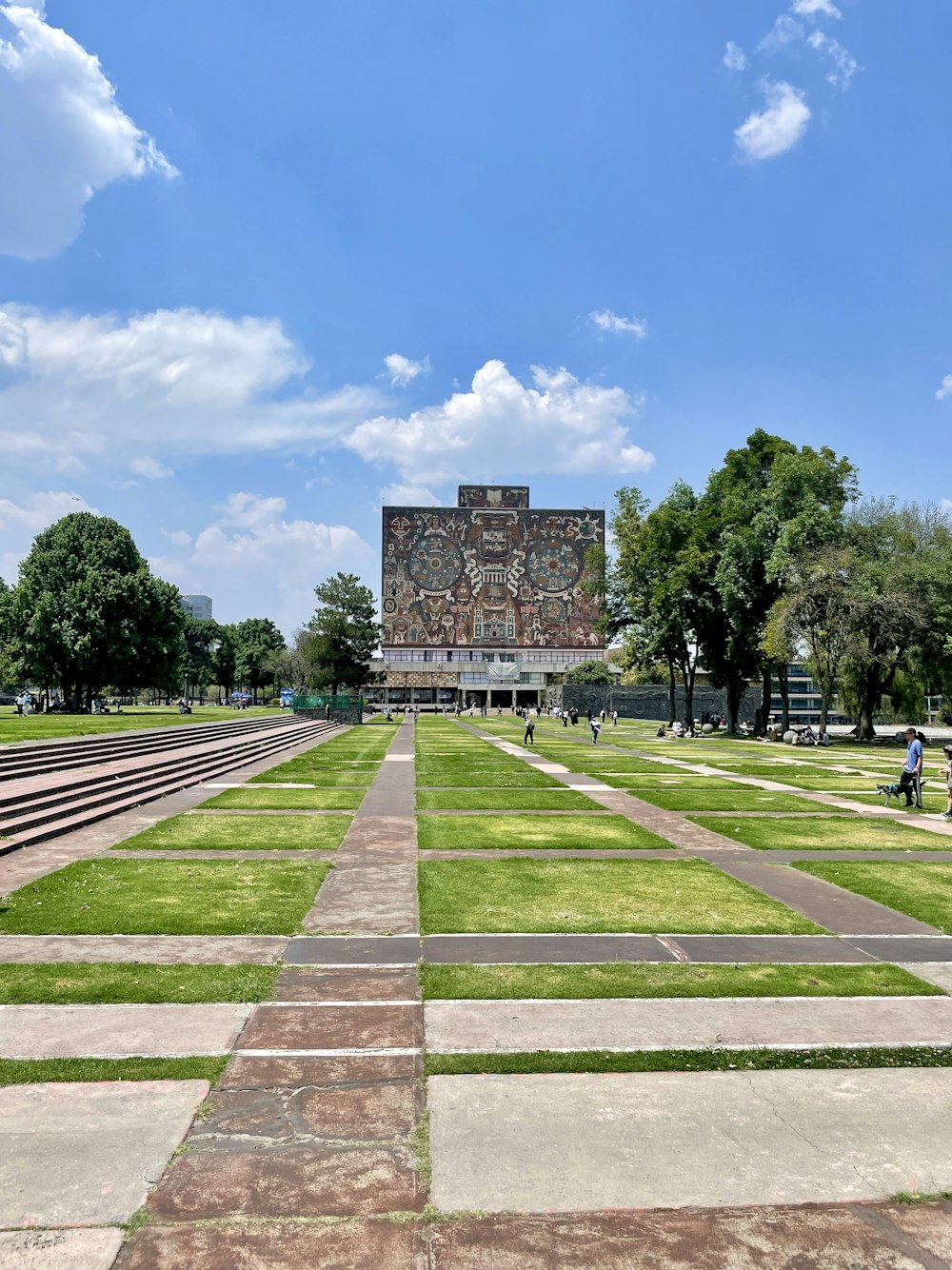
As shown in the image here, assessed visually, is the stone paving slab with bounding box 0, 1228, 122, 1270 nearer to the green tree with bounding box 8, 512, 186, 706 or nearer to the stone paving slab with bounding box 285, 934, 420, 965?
the stone paving slab with bounding box 285, 934, 420, 965

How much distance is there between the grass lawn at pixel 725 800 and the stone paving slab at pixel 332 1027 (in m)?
12.3

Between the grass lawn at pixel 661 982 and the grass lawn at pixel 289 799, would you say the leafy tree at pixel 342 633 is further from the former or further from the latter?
the grass lawn at pixel 661 982

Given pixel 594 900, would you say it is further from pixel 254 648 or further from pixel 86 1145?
pixel 254 648

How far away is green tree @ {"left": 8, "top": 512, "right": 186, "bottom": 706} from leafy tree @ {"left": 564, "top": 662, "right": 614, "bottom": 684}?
49.8 m

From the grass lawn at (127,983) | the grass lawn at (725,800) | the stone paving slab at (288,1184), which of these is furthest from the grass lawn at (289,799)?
the stone paving slab at (288,1184)

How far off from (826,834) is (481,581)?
107 m

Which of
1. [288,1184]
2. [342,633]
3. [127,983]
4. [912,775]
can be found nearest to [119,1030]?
[127,983]

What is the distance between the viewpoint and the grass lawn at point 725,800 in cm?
1756

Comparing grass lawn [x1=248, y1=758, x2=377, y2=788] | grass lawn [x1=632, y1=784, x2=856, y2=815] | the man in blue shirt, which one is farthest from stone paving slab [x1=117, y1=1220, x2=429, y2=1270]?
grass lawn [x1=248, y1=758, x2=377, y2=788]

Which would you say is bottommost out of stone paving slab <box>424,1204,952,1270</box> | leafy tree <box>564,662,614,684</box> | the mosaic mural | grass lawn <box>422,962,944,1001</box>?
grass lawn <box>422,962,944,1001</box>

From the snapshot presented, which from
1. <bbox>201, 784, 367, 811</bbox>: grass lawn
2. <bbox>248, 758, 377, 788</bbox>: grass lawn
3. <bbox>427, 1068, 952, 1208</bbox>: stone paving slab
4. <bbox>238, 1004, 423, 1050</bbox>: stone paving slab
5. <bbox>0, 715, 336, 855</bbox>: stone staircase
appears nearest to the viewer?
<bbox>427, 1068, 952, 1208</bbox>: stone paving slab

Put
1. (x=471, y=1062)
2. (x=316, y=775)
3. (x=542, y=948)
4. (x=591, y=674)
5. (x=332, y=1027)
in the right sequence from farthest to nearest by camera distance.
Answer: (x=591, y=674), (x=316, y=775), (x=542, y=948), (x=332, y=1027), (x=471, y=1062)

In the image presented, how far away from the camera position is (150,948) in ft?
24.3

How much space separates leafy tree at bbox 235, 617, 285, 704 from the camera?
406ft
